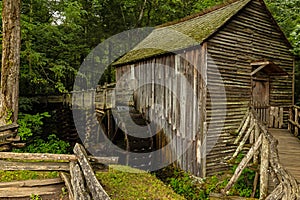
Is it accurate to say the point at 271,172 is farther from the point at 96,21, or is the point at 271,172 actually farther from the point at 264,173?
the point at 96,21

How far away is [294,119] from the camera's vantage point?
1123cm

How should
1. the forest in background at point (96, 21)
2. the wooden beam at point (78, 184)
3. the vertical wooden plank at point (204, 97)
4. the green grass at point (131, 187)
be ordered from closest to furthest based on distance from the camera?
the wooden beam at point (78, 184)
the green grass at point (131, 187)
the vertical wooden plank at point (204, 97)
the forest in background at point (96, 21)

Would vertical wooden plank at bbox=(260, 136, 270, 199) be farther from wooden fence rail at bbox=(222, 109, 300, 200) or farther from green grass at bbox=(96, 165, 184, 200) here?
green grass at bbox=(96, 165, 184, 200)

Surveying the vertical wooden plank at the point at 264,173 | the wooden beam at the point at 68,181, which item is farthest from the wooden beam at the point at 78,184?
the vertical wooden plank at the point at 264,173

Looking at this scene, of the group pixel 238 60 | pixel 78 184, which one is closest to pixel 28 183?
pixel 78 184

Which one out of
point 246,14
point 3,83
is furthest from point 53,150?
point 246,14

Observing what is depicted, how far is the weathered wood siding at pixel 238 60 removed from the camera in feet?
33.1

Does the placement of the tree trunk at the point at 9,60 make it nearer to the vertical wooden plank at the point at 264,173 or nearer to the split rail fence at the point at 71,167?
the split rail fence at the point at 71,167

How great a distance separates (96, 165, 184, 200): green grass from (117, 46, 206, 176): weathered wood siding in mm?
1880

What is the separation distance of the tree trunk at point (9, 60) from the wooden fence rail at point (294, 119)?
10.4 m

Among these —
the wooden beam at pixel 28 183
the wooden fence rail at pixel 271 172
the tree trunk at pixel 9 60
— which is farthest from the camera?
the tree trunk at pixel 9 60

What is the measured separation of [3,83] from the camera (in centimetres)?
873

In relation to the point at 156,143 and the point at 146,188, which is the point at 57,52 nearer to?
the point at 156,143

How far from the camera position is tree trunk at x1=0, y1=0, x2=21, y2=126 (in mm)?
8531
